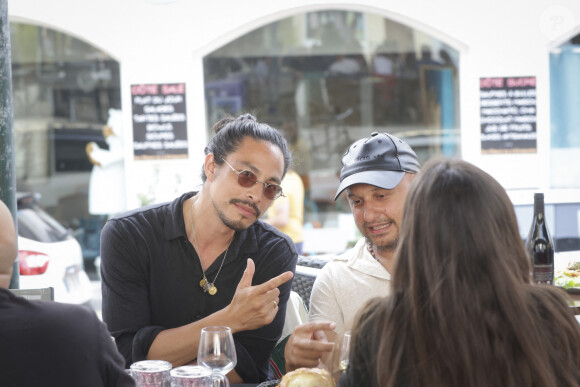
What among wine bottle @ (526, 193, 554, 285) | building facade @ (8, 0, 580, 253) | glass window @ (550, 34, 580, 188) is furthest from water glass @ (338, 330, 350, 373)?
glass window @ (550, 34, 580, 188)

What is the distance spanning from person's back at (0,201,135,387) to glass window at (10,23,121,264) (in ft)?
24.4

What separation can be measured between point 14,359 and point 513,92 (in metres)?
6.04

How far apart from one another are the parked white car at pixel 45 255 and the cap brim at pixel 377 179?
3972 mm

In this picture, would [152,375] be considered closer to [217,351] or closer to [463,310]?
[217,351]

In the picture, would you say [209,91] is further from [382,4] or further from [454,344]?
[454,344]

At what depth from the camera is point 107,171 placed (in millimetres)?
7480

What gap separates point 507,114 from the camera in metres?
6.94

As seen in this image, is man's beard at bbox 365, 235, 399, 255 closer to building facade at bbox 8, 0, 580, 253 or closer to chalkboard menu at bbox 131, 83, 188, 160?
building facade at bbox 8, 0, 580, 253

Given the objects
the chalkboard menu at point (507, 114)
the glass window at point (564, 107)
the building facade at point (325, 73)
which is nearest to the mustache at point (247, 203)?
the building facade at point (325, 73)

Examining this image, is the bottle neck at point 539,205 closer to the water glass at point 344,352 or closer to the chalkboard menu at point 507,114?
the water glass at point 344,352

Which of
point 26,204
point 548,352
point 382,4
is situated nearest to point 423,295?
point 548,352

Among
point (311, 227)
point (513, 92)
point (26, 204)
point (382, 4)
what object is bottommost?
point (311, 227)

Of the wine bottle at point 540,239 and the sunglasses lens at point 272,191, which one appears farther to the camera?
the wine bottle at point 540,239

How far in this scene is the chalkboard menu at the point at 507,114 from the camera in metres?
6.93
